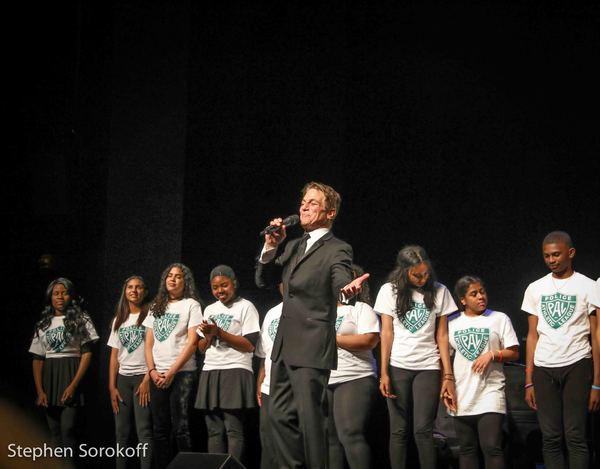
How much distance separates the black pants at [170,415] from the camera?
438 centimetres

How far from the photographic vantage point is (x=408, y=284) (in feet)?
13.7

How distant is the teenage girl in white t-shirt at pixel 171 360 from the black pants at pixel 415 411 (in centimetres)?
126

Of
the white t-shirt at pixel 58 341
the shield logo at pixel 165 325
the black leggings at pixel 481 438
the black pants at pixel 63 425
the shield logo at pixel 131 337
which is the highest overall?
the shield logo at pixel 165 325

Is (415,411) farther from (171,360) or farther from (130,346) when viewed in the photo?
(130,346)

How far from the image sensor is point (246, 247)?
217 inches

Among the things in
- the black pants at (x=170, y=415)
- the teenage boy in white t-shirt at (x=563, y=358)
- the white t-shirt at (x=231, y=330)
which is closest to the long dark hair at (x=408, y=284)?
the teenage boy in white t-shirt at (x=563, y=358)

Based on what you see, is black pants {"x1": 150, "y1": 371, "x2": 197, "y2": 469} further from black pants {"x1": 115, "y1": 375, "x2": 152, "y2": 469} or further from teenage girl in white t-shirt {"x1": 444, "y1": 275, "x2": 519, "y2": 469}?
teenage girl in white t-shirt {"x1": 444, "y1": 275, "x2": 519, "y2": 469}

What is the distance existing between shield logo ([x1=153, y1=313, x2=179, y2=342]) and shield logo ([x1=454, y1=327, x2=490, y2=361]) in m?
1.73

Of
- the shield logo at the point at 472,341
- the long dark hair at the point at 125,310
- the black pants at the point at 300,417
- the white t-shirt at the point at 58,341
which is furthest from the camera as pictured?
the white t-shirt at the point at 58,341

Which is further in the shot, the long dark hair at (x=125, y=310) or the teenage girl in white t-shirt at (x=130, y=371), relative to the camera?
the long dark hair at (x=125, y=310)

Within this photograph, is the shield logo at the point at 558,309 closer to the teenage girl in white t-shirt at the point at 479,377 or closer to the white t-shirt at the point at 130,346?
the teenage girl in white t-shirt at the point at 479,377

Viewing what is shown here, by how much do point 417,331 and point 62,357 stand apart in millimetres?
2470

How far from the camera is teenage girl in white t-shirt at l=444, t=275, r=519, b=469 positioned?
3766 mm

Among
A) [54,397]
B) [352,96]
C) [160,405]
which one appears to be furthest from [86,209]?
[352,96]
